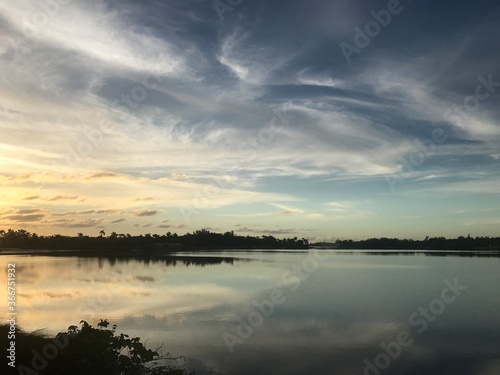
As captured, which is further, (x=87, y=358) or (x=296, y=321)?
(x=296, y=321)

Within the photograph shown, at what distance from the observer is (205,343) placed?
2358 centimetres

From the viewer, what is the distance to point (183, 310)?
111ft

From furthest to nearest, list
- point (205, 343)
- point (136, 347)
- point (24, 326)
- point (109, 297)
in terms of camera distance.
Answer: point (109, 297)
point (24, 326)
point (205, 343)
point (136, 347)

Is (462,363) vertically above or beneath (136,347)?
beneath

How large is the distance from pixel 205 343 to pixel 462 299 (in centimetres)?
2984

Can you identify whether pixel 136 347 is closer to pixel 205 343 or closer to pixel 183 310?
pixel 205 343

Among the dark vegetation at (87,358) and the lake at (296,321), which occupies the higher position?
the dark vegetation at (87,358)

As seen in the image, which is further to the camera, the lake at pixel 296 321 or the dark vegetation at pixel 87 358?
the lake at pixel 296 321

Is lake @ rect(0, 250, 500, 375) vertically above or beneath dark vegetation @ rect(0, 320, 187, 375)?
beneath

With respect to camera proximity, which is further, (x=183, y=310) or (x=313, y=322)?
(x=183, y=310)

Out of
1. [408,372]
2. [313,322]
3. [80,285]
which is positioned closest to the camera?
[408,372]

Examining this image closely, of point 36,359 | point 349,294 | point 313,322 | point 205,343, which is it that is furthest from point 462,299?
point 36,359

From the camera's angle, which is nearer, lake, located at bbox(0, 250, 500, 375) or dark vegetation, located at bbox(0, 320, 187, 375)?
dark vegetation, located at bbox(0, 320, 187, 375)

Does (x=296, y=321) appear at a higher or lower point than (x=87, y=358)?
lower
